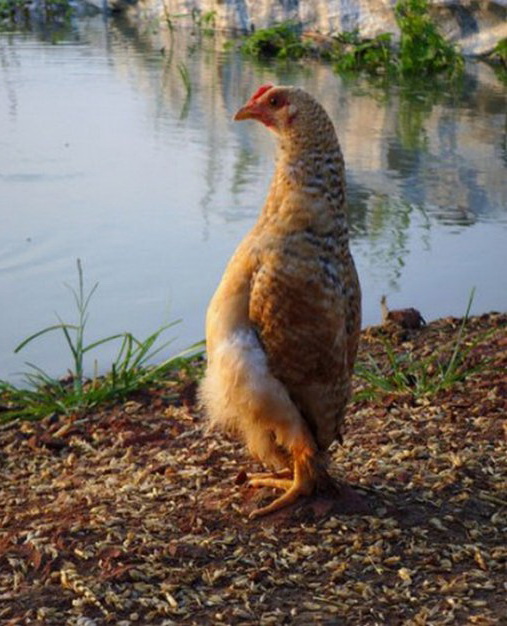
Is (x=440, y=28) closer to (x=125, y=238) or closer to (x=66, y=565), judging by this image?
(x=125, y=238)

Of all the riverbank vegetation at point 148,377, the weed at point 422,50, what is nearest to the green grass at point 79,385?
the riverbank vegetation at point 148,377

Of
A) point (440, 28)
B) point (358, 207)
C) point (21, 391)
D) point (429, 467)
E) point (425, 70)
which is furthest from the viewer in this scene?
point (440, 28)

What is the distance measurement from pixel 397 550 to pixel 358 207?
4.28 metres

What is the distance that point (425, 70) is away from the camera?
471 inches

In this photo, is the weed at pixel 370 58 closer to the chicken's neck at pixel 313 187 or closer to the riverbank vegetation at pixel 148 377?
the riverbank vegetation at pixel 148 377

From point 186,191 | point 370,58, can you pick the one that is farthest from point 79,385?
point 370,58

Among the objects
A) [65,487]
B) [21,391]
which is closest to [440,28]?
[21,391]

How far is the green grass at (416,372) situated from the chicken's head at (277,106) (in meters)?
1.44

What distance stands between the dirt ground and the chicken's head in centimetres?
107

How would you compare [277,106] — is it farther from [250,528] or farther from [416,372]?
[416,372]

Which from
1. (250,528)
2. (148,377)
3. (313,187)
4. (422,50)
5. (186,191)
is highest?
(313,187)

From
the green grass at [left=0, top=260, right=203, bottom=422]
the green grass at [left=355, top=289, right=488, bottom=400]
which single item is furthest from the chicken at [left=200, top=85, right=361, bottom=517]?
the green grass at [left=0, top=260, right=203, bottom=422]

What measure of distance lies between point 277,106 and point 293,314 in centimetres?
62

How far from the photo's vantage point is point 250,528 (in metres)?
3.35
